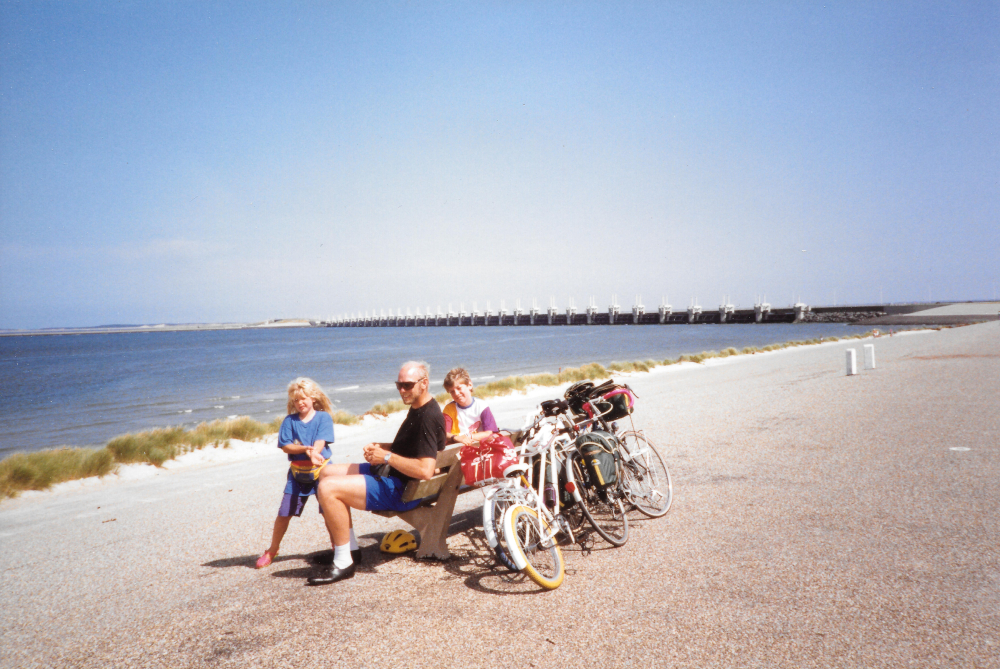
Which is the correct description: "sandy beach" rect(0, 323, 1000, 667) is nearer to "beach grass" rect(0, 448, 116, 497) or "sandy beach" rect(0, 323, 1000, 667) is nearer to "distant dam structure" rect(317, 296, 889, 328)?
"beach grass" rect(0, 448, 116, 497)

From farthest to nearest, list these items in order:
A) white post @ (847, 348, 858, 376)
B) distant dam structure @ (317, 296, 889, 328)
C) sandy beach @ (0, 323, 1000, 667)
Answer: distant dam structure @ (317, 296, 889, 328), white post @ (847, 348, 858, 376), sandy beach @ (0, 323, 1000, 667)

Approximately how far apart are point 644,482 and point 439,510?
206 centimetres

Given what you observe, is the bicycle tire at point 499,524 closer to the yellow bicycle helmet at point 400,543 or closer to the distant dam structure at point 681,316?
the yellow bicycle helmet at point 400,543

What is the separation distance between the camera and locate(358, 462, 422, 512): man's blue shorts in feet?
14.2

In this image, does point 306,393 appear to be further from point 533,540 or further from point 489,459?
point 533,540

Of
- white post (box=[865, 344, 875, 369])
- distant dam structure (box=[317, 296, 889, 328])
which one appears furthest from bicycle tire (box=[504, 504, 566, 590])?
distant dam structure (box=[317, 296, 889, 328])

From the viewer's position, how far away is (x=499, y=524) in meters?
4.16

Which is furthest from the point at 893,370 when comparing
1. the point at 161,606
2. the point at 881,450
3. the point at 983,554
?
the point at 161,606

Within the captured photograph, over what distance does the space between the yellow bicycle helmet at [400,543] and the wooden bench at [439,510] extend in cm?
29

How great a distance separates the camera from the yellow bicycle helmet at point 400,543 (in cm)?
504

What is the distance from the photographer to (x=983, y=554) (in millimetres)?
4422

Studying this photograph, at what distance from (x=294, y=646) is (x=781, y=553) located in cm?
344

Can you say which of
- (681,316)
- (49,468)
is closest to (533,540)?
(49,468)

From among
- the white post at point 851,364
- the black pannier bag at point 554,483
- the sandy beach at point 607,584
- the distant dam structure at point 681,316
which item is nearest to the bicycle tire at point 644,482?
the sandy beach at point 607,584
